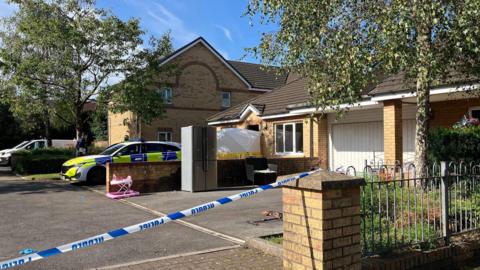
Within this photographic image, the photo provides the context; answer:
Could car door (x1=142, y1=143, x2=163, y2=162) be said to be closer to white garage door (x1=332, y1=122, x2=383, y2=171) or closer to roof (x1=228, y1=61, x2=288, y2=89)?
white garage door (x1=332, y1=122, x2=383, y2=171)

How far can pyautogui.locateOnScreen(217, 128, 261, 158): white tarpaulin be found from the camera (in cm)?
2122

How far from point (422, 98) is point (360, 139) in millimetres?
10160

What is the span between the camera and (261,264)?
581 cm

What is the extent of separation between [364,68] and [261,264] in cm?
344

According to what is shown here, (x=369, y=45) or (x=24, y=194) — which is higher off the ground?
(x=369, y=45)

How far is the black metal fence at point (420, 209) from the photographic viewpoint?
566 cm

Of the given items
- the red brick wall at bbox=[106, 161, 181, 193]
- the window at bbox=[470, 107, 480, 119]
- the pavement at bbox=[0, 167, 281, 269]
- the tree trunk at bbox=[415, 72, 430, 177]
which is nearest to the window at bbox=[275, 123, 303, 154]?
the red brick wall at bbox=[106, 161, 181, 193]

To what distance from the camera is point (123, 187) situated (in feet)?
45.8

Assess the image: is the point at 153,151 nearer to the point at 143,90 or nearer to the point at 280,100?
the point at 143,90

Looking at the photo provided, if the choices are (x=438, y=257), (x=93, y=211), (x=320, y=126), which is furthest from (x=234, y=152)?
(x=438, y=257)

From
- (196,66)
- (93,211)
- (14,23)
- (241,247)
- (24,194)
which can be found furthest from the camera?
(196,66)

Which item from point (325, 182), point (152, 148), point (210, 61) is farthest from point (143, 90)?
point (325, 182)

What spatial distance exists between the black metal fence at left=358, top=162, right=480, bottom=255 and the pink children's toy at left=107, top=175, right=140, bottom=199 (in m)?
8.52

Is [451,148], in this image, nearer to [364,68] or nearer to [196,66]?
[364,68]
